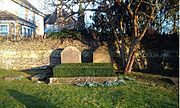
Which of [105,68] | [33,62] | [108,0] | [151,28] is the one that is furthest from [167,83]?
[33,62]

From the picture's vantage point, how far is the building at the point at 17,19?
108ft

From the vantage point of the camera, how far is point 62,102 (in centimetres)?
1027

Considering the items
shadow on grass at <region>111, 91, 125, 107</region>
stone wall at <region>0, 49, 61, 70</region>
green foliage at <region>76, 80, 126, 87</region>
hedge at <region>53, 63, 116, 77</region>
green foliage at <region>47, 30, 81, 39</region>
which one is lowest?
shadow on grass at <region>111, 91, 125, 107</region>

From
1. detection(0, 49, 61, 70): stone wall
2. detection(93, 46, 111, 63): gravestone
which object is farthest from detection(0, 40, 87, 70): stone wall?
detection(93, 46, 111, 63): gravestone

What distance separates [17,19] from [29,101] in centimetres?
2498

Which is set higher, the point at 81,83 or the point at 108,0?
the point at 108,0

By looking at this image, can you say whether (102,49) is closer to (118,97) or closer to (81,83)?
(81,83)

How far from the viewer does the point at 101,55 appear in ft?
67.2

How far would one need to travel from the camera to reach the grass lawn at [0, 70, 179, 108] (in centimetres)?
991

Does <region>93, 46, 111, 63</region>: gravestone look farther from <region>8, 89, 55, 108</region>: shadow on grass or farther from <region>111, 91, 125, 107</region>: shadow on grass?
<region>8, 89, 55, 108</region>: shadow on grass

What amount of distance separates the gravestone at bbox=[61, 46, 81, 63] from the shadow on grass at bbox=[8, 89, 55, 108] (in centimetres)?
822

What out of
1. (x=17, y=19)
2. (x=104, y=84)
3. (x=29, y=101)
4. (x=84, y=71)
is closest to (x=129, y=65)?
(x=84, y=71)

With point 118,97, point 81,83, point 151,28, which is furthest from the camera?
point 151,28

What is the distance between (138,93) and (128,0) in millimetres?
8630
